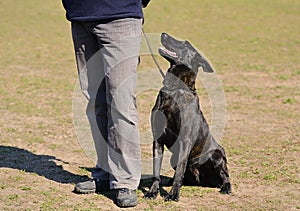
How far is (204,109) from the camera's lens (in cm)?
921

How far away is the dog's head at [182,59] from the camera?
5559 mm

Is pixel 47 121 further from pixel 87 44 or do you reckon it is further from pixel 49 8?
pixel 49 8

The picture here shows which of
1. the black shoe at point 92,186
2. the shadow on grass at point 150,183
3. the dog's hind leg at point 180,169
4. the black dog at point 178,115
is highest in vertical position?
the black dog at point 178,115

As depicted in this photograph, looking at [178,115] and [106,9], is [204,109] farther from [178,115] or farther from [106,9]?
[106,9]

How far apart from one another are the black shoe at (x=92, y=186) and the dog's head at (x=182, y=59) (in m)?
1.22

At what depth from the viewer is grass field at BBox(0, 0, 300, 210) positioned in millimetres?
5656

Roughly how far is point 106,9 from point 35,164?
2220 mm

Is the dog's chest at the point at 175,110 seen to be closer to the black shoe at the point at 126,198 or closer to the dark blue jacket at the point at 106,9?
the black shoe at the point at 126,198

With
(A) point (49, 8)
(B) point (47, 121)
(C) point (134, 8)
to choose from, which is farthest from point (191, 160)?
(A) point (49, 8)

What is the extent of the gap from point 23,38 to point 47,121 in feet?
26.0

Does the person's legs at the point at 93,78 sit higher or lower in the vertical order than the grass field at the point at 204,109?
higher

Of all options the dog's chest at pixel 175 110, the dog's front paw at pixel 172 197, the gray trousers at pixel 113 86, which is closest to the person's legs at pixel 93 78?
the gray trousers at pixel 113 86

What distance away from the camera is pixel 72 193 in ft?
18.6

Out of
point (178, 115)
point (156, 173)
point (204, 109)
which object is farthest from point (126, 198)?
point (204, 109)
